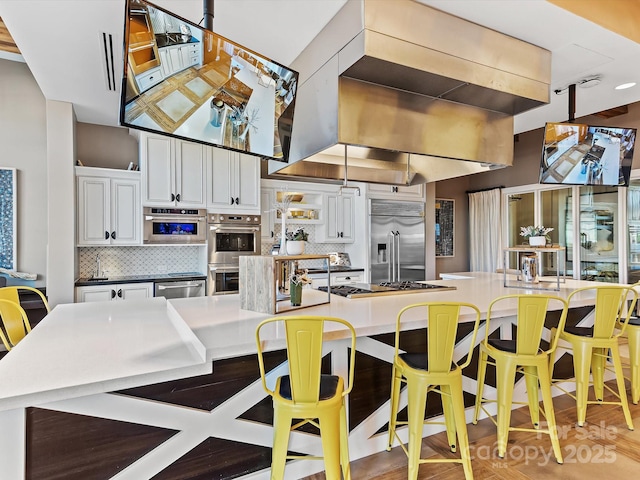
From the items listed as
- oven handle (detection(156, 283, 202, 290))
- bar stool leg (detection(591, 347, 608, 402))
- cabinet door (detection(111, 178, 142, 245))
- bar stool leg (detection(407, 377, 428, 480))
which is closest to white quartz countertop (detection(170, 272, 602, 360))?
bar stool leg (detection(407, 377, 428, 480))

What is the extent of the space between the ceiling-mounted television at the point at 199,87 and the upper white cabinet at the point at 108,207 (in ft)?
8.65

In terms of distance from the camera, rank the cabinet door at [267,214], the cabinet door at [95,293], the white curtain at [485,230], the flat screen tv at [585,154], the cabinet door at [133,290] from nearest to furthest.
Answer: the flat screen tv at [585,154]
the cabinet door at [95,293]
the cabinet door at [133,290]
the cabinet door at [267,214]
the white curtain at [485,230]

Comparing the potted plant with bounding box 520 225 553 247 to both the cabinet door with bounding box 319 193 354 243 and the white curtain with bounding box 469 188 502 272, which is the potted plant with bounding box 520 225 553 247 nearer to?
the cabinet door with bounding box 319 193 354 243

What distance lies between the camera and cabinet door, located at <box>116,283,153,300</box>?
390cm

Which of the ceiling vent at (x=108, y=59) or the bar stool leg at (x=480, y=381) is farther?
the ceiling vent at (x=108, y=59)

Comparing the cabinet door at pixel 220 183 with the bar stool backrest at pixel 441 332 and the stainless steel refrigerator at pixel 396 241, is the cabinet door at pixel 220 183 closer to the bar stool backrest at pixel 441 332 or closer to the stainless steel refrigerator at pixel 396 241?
the stainless steel refrigerator at pixel 396 241

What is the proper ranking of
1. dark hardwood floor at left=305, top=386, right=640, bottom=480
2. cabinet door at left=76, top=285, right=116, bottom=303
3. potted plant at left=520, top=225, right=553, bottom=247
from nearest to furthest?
dark hardwood floor at left=305, top=386, right=640, bottom=480 < potted plant at left=520, top=225, right=553, bottom=247 < cabinet door at left=76, top=285, right=116, bottom=303

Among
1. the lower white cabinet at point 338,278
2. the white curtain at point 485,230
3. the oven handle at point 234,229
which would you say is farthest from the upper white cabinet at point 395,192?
the white curtain at point 485,230

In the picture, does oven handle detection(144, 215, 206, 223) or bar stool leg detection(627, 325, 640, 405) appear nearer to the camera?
bar stool leg detection(627, 325, 640, 405)

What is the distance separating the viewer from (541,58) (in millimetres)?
2689

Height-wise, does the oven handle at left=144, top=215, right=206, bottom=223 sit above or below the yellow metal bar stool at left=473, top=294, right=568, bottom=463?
above

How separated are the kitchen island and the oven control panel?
6.85 feet

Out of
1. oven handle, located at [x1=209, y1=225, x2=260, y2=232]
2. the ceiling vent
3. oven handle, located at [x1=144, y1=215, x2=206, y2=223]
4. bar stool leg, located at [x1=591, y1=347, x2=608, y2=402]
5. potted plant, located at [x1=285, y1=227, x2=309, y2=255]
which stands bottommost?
bar stool leg, located at [x1=591, y1=347, x2=608, y2=402]

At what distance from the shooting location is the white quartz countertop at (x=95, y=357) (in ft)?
4.24
